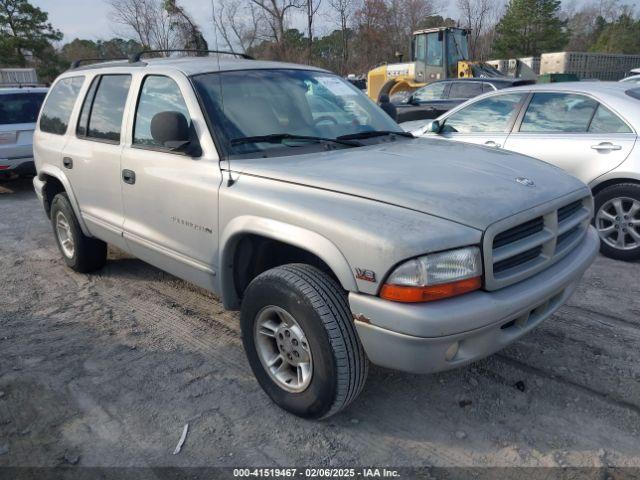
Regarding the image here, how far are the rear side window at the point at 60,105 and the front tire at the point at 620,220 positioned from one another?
4.86 metres

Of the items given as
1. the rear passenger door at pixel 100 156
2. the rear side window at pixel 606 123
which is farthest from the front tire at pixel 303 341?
the rear side window at pixel 606 123

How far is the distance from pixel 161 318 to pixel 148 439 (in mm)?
1491

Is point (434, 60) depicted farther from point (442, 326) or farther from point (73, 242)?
point (442, 326)

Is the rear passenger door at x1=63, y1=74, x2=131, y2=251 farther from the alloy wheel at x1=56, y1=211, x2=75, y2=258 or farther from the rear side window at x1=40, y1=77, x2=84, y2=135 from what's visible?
the alloy wheel at x1=56, y1=211, x2=75, y2=258

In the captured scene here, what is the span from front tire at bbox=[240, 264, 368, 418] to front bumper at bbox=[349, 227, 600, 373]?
5.2 inches

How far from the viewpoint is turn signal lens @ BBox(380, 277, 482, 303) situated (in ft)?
7.50

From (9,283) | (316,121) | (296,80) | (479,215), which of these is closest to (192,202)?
(316,121)

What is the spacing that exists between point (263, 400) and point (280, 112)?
181cm

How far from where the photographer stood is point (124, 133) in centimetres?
388

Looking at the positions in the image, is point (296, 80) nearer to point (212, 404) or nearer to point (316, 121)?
point (316, 121)

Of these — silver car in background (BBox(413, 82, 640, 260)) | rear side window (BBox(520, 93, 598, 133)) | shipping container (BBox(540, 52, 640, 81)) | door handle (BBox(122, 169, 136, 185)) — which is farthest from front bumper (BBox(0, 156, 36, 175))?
shipping container (BBox(540, 52, 640, 81))

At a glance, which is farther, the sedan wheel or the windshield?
the sedan wheel

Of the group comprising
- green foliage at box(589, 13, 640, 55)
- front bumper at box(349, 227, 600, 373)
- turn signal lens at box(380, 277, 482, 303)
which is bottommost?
front bumper at box(349, 227, 600, 373)

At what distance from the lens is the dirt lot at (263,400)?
2629mm
